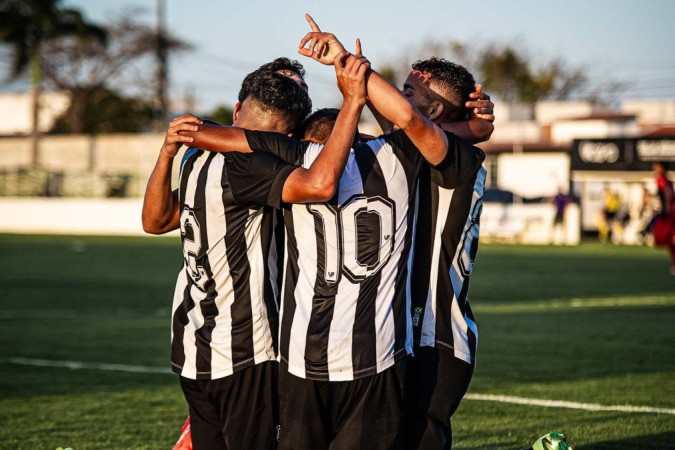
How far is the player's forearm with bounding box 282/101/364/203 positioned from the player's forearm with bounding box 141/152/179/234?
809 mm

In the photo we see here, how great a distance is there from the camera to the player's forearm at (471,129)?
15.2ft

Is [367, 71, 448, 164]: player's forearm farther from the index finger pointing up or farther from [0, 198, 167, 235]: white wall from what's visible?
[0, 198, 167, 235]: white wall

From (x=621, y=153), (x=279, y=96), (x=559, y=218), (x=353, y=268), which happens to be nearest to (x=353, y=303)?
(x=353, y=268)

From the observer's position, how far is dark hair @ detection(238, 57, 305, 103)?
15.0 ft

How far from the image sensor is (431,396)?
4.56 meters

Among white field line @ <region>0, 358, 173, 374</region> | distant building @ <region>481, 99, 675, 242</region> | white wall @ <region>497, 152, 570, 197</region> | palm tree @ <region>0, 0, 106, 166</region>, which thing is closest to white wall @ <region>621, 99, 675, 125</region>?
distant building @ <region>481, 99, 675, 242</region>

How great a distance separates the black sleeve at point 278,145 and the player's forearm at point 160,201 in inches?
16.8

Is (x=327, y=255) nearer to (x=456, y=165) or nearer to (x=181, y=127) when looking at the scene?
(x=456, y=165)

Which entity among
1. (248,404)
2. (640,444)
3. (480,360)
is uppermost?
(248,404)

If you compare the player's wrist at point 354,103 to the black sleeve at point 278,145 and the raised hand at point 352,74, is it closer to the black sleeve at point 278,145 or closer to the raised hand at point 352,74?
the raised hand at point 352,74

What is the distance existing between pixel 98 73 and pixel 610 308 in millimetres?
54356

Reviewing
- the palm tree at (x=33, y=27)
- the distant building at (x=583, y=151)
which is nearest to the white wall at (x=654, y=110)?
the distant building at (x=583, y=151)

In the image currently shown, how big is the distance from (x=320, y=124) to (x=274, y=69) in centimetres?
32

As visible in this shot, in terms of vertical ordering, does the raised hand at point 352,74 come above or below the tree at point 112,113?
below
